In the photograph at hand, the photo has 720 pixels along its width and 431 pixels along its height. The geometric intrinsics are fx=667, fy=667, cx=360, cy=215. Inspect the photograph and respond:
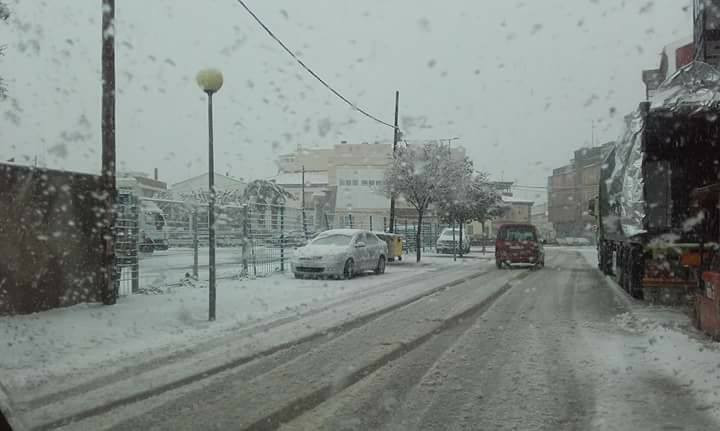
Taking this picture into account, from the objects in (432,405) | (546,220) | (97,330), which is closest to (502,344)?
(432,405)

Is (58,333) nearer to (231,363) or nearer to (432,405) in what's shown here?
(231,363)

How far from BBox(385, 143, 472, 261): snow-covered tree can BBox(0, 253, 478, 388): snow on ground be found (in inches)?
570

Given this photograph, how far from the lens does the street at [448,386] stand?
4637 millimetres

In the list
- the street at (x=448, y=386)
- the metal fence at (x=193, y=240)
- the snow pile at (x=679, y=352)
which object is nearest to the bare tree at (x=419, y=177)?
the metal fence at (x=193, y=240)

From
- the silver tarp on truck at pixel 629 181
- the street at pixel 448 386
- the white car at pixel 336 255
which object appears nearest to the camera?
the street at pixel 448 386

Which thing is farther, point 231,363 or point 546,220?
point 546,220

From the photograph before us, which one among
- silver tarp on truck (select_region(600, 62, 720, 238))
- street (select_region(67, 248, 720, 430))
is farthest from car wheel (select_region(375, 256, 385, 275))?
street (select_region(67, 248, 720, 430))

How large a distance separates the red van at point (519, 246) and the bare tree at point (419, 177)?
188 inches

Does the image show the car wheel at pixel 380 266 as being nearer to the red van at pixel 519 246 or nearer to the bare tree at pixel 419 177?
the red van at pixel 519 246

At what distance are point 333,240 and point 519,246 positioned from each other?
8.31m

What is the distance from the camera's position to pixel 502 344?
25.2ft

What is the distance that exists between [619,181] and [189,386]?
10.3 m

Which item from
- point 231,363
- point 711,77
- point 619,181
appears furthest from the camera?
point 619,181

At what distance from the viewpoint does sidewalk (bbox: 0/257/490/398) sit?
6559 millimetres
